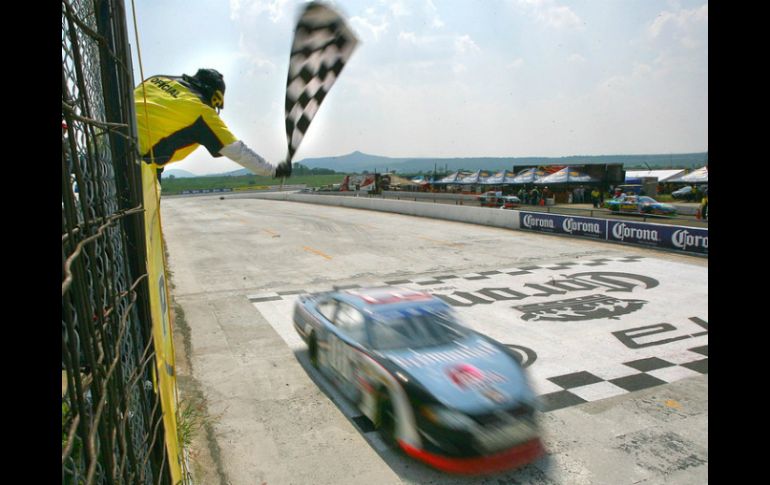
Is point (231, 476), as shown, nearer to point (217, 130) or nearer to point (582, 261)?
point (217, 130)

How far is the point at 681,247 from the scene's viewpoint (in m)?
16.5

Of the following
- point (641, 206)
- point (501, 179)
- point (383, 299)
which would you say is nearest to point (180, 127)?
point (383, 299)

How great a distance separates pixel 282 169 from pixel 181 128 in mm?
642

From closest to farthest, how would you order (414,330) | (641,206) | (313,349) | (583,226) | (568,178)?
(414,330) < (313,349) < (583,226) < (641,206) < (568,178)

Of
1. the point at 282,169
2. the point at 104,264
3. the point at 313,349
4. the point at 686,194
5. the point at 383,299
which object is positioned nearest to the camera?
the point at 104,264

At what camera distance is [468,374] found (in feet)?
17.6

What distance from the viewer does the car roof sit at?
6590mm

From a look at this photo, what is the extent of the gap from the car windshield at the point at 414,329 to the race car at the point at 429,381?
0.04ft

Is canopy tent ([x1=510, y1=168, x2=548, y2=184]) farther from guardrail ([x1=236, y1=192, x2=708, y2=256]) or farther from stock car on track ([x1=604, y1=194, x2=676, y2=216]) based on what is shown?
guardrail ([x1=236, y1=192, x2=708, y2=256])

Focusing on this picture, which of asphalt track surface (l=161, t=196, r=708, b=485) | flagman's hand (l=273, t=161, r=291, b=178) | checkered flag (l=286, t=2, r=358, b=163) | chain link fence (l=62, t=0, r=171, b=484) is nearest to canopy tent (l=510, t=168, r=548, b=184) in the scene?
asphalt track surface (l=161, t=196, r=708, b=485)

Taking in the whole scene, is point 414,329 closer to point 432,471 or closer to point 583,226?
point 432,471
